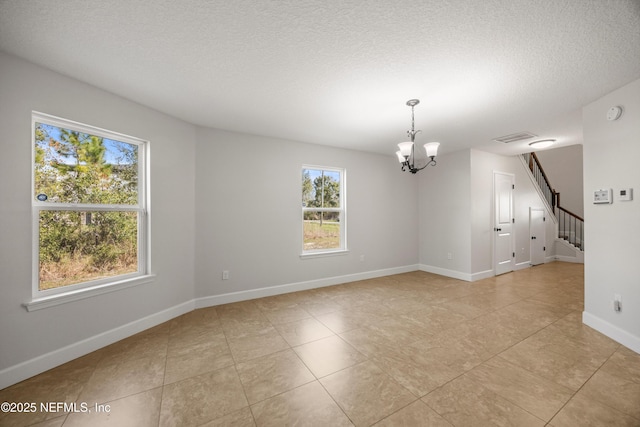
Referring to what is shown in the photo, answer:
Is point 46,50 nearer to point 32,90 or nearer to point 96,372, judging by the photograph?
point 32,90

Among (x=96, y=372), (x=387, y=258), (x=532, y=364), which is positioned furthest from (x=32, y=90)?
(x=387, y=258)

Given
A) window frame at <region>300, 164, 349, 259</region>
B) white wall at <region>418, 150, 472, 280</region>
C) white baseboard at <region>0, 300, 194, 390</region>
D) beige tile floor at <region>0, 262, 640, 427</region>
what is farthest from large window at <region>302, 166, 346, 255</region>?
white baseboard at <region>0, 300, 194, 390</region>

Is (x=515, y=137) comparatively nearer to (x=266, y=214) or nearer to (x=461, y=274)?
(x=461, y=274)

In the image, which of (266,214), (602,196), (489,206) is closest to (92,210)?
(266,214)

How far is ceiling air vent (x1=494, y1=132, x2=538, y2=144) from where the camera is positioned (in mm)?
3628

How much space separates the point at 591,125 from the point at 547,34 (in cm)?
174

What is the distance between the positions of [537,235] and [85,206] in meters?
8.35

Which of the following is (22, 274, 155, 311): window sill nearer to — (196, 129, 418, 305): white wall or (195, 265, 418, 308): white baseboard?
(196, 129, 418, 305): white wall

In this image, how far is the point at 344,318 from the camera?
2.97m

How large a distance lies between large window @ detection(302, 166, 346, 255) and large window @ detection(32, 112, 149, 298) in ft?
7.55

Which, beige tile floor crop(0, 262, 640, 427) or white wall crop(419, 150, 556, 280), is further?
white wall crop(419, 150, 556, 280)

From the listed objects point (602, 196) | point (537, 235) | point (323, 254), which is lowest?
point (323, 254)

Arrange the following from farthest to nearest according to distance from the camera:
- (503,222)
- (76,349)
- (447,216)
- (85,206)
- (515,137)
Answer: (503,222) → (447,216) → (515,137) → (85,206) → (76,349)

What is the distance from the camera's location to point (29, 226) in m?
1.94
